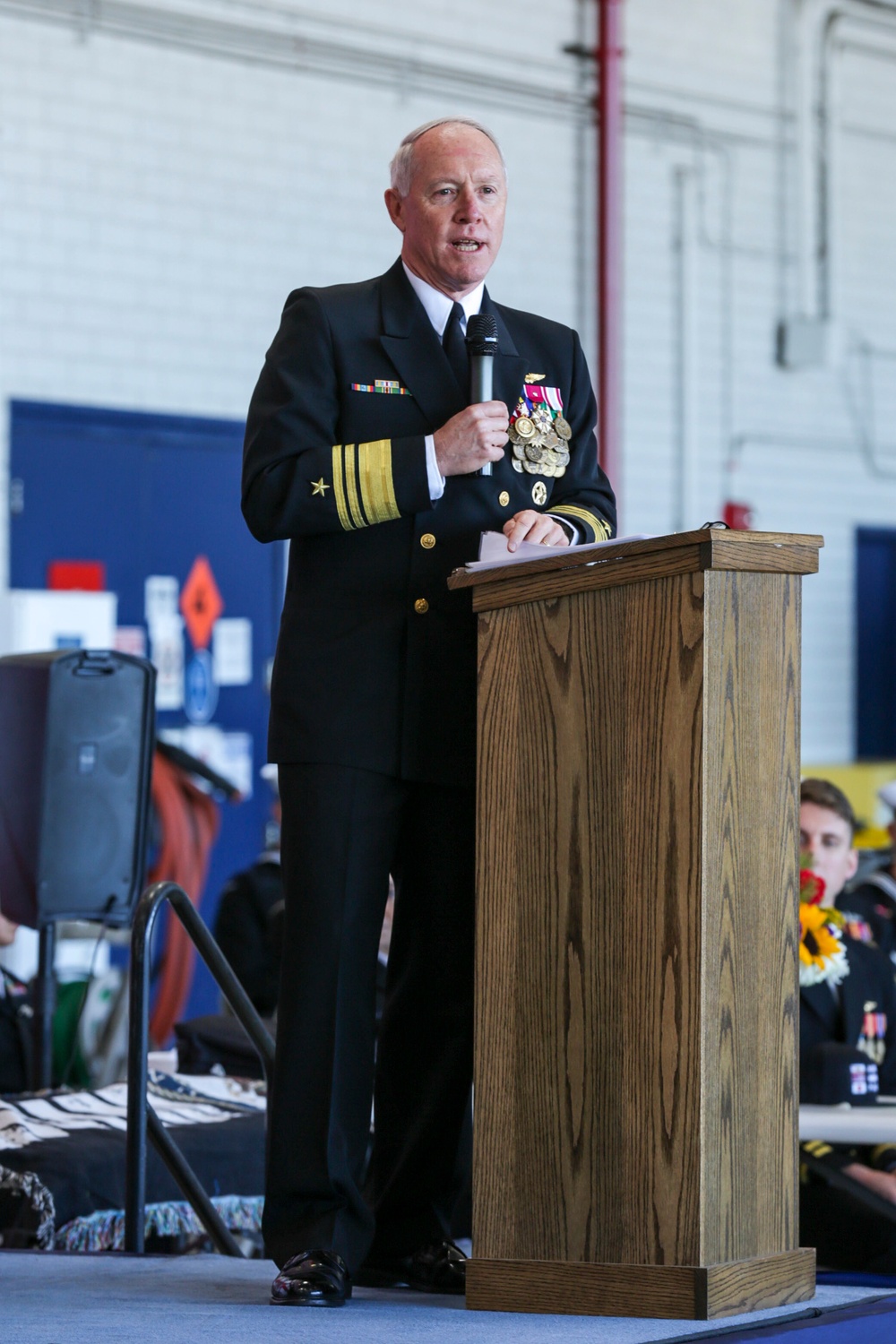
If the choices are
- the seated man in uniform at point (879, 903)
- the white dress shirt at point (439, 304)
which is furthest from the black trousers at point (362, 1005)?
the seated man in uniform at point (879, 903)

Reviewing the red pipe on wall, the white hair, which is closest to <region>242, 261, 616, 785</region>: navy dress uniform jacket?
the white hair

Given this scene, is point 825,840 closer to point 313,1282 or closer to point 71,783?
point 71,783

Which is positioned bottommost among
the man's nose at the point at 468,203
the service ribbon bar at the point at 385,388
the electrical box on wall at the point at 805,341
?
the service ribbon bar at the point at 385,388

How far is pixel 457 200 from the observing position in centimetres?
242

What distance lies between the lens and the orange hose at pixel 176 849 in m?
6.12

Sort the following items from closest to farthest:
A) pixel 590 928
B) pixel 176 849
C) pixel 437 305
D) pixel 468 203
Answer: pixel 590 928 → pixel 468 203 → pixel 437 305 → pixel 176 849

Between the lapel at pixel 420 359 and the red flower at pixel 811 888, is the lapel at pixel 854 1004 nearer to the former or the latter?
the red flower at pixel 811 888

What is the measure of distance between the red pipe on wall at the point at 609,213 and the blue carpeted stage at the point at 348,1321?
248 inches

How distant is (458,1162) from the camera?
2537 mm

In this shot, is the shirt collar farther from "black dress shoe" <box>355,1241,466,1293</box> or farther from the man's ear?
"black dress shoe" <box>355,1241,466,1293</box>

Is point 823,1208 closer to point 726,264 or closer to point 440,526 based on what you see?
point 440,526

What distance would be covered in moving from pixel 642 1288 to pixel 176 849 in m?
4.21

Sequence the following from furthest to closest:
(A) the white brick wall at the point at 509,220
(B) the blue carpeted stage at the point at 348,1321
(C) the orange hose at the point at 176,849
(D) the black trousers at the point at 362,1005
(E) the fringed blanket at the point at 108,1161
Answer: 1. (A) the white brick wall at the point at 509,220
2. (C) the orange hose at the point at 176,849
3. (E) the fringed blanket at the point at 108,1161
4. (D) the black trousers at the point at 362,1005
5. (B) the blue carpeted stage at the point at 348,1321

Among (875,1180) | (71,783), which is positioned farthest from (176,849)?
(875,1180)
